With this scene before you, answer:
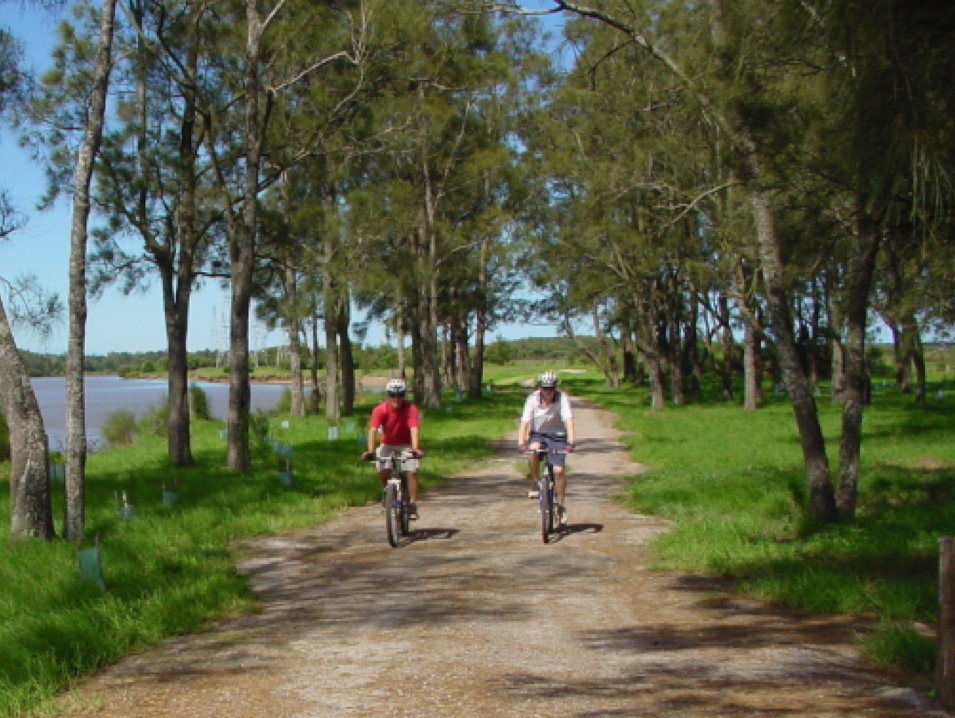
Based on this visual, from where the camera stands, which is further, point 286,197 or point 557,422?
point 286,197

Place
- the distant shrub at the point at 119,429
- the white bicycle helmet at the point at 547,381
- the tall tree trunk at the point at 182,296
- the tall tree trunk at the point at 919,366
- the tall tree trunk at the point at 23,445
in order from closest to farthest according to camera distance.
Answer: the tall tree trunk at the point at 23,445, the white bicycle helmet at the point at 547,381, the tall tree trunk at the point at 182,296, the distant shrub at the point at 119,429, the tall tree trunk at the point at 919,366

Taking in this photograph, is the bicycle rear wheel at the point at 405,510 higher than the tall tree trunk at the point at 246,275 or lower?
lower

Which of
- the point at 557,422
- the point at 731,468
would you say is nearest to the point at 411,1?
the point at 557,422

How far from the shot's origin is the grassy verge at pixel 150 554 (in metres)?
6.09

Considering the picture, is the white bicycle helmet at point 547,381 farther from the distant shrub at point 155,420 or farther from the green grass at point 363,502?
the distant shrub at point 155,420

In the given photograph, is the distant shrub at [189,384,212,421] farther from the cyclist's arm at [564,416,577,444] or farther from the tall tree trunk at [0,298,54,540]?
the cyclist's arm at [564,416,577,444]

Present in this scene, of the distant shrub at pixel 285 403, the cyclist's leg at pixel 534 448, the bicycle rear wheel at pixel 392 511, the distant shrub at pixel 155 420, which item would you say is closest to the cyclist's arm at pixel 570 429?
the cyclist's leg at pixel 534 448

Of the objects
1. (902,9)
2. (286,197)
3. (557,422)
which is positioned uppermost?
(286,197)

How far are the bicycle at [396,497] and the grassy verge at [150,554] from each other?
1.68m

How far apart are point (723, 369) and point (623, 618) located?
3646 centimetres

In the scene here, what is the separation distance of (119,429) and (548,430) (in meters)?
24.3

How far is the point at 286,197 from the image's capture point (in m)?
25.6

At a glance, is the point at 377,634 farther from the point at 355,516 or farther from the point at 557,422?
the point at 355,516

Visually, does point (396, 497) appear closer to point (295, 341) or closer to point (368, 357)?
point (295, 341)
